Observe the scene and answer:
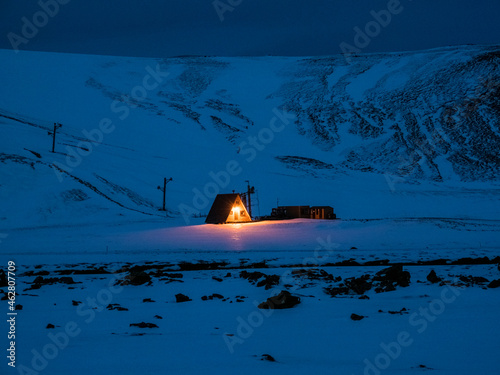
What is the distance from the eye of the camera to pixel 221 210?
41656 mm

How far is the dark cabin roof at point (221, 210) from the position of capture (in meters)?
41.4

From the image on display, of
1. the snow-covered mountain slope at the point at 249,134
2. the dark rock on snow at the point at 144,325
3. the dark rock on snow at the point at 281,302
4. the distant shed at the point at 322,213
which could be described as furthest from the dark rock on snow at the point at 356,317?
the distant shed at the point at 322,213

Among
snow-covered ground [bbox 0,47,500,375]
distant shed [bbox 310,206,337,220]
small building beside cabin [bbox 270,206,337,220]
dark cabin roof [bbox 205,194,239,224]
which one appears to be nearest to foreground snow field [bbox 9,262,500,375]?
snow-covered ground [bbox 0,47,500,375]

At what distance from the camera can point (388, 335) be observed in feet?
26.8

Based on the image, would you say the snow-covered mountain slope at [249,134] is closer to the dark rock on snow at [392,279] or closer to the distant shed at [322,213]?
the distant shed at [322,213]

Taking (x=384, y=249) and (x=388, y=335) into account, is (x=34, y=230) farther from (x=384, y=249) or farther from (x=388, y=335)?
(x=388, y=335)

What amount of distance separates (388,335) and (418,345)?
26.8 inches

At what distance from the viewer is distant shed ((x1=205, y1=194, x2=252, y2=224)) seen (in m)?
41.4

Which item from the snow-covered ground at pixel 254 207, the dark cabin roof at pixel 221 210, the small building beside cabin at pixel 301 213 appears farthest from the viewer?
the small building beside cabin at pixel 301 213

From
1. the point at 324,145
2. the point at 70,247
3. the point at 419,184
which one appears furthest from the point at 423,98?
the point at 70,247

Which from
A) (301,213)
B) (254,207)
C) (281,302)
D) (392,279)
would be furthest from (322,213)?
(281,302)

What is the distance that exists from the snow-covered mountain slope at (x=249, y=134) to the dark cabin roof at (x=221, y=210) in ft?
22.1

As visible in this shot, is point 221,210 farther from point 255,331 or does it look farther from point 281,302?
point 255,331

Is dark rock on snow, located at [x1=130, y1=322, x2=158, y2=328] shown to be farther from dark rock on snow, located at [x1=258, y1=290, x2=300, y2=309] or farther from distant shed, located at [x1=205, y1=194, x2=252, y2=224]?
distant shed, located at [x1=205, y1=194, x2=252, y2=224]
